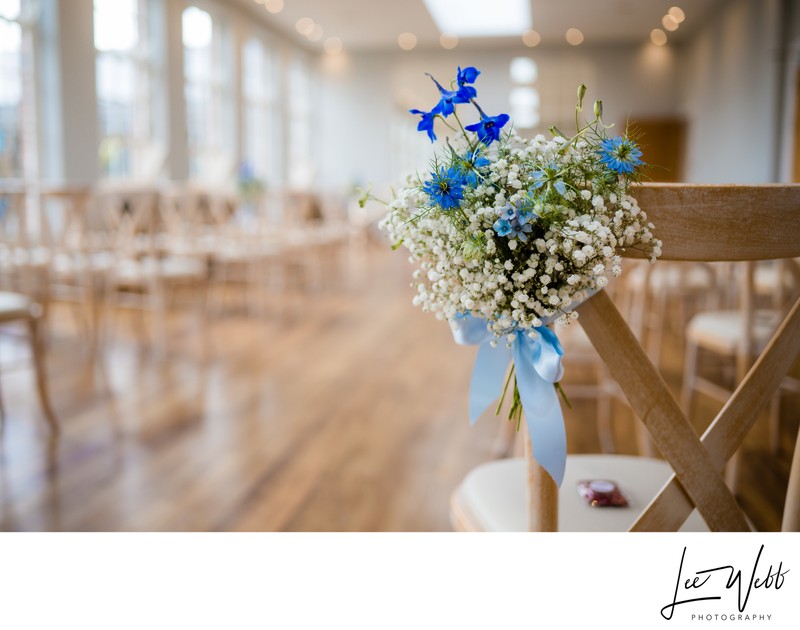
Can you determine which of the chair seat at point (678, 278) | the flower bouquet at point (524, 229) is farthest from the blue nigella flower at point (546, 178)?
the chair seat at point (678, 278)

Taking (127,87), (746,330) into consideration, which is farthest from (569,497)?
(127,87)

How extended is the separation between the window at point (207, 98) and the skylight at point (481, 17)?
10.5 feet

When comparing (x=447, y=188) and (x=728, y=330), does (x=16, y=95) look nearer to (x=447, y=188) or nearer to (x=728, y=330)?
(x=728, y=330)

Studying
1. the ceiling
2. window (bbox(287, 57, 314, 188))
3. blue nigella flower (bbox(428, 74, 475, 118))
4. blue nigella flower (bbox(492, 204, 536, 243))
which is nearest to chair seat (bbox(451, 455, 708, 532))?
blue nigella flower (bbox(492, 204, 536, 243))

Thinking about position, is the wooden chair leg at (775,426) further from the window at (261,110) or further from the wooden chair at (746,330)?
the window at (261,110)

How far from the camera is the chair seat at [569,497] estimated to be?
4.09ft

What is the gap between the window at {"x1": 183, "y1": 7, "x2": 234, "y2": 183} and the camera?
9.71 m

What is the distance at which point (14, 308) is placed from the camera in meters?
2.96

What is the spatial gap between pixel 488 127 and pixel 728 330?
2.13 metres

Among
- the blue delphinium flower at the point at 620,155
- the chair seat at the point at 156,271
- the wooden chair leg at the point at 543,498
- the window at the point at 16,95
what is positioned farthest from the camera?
the window at the point at 16,95

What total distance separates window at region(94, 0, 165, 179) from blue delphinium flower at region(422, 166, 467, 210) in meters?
7.54

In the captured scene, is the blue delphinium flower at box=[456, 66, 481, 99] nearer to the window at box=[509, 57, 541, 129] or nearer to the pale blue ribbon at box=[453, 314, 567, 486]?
the pale blue ribbon at box=[453, 314, 567, 486]

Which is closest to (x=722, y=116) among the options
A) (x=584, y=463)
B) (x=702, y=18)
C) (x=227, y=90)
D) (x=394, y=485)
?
(x=702, y=18)
